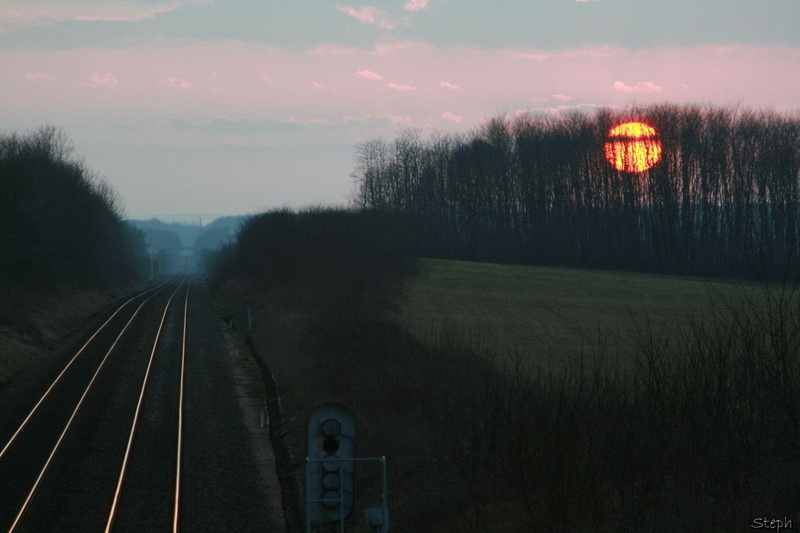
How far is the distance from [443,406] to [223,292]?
51.4m

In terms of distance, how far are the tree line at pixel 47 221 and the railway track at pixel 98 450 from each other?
18328mm

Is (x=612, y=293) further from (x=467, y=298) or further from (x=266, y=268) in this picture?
(x=266, y=268)

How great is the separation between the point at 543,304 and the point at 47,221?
34.1 meters

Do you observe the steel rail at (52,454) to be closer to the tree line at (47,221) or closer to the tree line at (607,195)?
the tree line at (47,221)

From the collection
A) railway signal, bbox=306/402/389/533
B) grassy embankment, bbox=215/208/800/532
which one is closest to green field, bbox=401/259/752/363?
grassy embankment, bbox=215/208/800/532

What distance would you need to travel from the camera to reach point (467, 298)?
165 feet

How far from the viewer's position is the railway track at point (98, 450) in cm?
1269

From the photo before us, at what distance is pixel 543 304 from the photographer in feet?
155

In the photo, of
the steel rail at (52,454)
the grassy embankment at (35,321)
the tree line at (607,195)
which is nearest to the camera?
the steel rail at (52,454)

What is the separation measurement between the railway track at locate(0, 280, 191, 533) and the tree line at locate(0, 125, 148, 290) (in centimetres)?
1833

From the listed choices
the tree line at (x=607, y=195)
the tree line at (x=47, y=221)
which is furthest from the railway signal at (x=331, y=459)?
the tree line at (x=607, y=195)

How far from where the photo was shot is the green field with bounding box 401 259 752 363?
34156 mm

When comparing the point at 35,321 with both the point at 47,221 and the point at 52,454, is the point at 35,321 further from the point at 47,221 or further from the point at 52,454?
the point at 52,454

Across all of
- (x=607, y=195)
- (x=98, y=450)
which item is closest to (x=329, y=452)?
(x=98, y=450)
